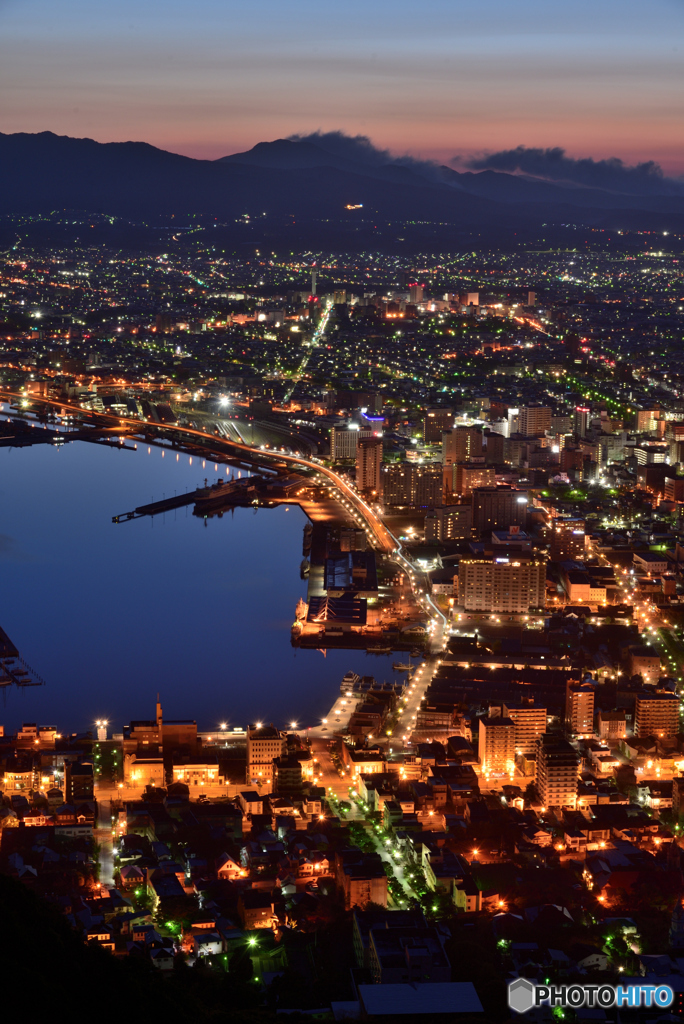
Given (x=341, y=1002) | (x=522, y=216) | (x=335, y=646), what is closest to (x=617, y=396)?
(x=335, y=646)

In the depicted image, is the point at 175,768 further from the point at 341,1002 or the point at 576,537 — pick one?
the point at 576,537

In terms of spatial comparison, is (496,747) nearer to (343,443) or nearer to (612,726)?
(612,726)

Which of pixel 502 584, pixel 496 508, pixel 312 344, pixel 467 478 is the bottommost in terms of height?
pixel 502 584

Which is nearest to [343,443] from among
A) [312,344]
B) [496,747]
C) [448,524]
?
[448,524]

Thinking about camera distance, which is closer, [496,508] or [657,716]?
[657,716]

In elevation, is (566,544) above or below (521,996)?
above
